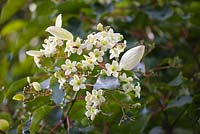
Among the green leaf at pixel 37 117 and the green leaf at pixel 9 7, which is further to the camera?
the green leaf at pixel 9 7

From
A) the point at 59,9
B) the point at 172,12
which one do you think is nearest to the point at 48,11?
the point at 59,9

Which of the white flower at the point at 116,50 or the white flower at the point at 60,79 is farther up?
the white flower at the point at 116,50

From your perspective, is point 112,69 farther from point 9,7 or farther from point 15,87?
point 9,7

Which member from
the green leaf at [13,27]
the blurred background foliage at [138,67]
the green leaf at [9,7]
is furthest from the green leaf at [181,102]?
the green leaf at [13,27]

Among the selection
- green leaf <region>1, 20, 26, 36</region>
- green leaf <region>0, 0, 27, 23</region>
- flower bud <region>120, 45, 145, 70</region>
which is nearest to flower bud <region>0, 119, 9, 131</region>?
flower bud <region>120, 45, 145, 70</region>

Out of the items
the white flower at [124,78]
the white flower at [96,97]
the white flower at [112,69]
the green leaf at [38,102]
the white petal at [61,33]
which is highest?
the white petal at [61,33]

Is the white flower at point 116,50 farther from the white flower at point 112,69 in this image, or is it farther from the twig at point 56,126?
the twig at point 56,126

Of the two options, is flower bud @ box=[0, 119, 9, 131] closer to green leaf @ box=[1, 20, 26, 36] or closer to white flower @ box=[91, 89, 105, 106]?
white flower @ box=[91, 89, 105, 106]

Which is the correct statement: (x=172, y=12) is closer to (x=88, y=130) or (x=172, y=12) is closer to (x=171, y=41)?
(x=171, y=41)
